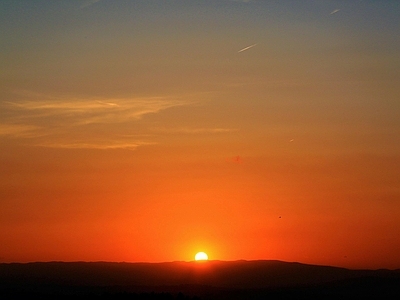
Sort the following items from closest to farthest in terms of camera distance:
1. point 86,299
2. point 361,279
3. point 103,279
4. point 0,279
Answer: point 86,299 < point 361,279 < point 0,279 < point 103,279

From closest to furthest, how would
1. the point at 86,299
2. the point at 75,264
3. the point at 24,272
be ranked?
the point at 86,299 → the point at 24,272 → the point at 75,264

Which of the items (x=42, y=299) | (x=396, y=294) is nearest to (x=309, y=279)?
(x=396, y=294)

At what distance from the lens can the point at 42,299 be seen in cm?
4275

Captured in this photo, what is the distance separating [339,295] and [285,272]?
171ft

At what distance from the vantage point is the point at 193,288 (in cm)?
5812

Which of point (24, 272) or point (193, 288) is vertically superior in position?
point (24, 272)

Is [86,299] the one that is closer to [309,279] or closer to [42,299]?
[42,299]

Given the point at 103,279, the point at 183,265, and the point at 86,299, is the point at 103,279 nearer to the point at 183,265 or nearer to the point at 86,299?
the point at 183,265

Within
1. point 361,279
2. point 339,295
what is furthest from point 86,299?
point 361,279

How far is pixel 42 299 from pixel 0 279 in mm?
57791

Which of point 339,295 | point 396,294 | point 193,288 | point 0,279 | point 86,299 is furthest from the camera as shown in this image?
point 0,279

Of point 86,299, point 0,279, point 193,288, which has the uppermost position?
point 0,279

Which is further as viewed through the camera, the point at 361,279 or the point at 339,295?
the point at 361,279

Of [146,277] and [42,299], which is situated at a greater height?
[146,277]
